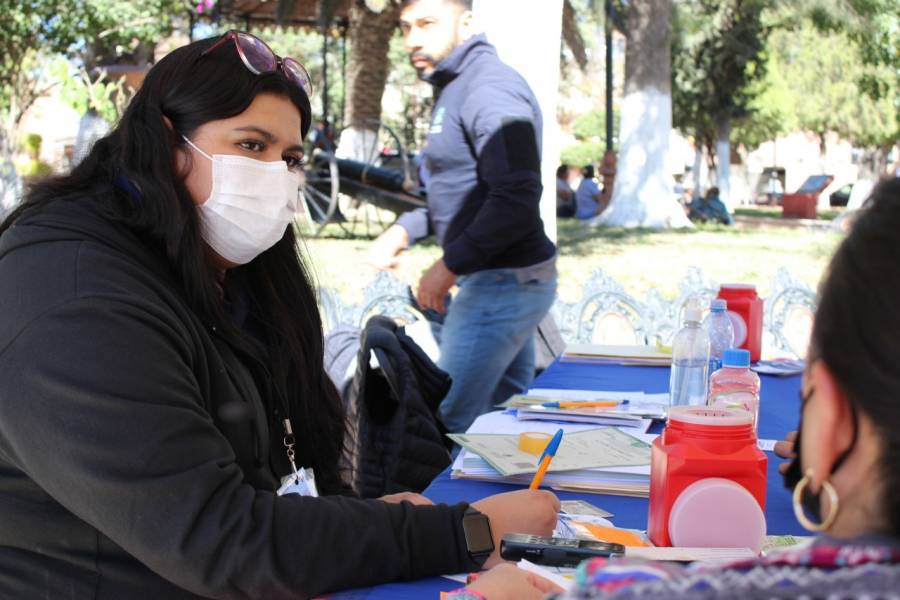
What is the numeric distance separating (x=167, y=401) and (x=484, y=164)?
206cm

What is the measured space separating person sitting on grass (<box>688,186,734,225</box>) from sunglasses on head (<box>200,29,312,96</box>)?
60.5 feet

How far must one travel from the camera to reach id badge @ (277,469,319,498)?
59.6 inches

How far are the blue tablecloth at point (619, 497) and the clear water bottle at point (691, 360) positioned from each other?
19 cm

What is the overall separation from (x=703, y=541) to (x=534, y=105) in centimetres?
218

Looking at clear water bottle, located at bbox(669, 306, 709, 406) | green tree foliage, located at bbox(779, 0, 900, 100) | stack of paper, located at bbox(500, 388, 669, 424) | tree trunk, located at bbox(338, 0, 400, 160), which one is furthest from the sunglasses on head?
green tree foliage, located at bbox(779, 0, 900, 100)

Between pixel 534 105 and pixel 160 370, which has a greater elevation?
pixel 534 105

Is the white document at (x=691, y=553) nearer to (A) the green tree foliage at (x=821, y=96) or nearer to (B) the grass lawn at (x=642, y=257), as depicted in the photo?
(B) the grass lawn at (x=642, y=257)

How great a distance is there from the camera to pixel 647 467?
1725 mm

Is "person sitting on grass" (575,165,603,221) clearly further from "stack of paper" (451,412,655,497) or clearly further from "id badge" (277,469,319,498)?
"id badge" (277,469,319,498)

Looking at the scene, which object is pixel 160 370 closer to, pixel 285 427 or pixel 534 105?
pixel 285 427

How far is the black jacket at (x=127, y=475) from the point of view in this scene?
3.76 feet

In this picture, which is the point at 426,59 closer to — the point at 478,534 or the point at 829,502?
the point at 478,534

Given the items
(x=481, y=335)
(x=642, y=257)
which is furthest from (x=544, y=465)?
(x=642, y=257)

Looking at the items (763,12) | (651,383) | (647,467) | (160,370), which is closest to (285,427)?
(160,370)
